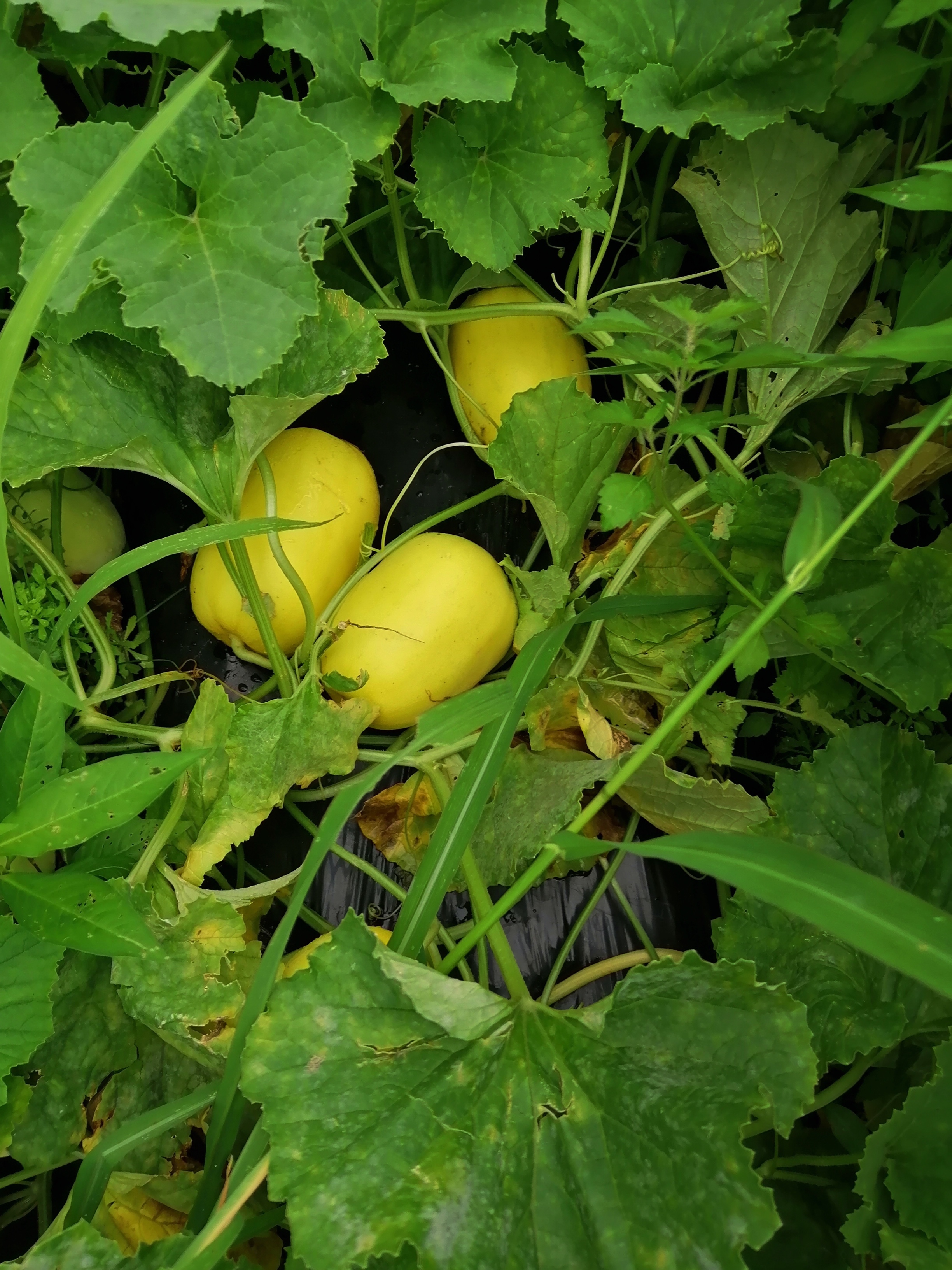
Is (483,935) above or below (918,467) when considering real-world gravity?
below

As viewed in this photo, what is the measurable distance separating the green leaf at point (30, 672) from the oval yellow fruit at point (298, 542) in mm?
301

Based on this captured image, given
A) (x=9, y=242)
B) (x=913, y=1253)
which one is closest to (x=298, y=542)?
(x=9, y=242)

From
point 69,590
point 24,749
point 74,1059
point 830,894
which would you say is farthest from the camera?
point 69,590

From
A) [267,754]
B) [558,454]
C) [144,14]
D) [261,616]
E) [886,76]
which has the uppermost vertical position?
[144,14]

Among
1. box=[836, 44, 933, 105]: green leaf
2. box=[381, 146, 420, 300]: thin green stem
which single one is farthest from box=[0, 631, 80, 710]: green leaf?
box=[836, 44, 933, 105]: green leaf

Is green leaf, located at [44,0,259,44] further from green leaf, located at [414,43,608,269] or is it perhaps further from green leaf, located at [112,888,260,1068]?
green leaf, located at [112,888,260,1068]

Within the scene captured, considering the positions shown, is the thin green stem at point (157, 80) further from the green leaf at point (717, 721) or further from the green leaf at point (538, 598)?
the green leaf at point (717, 721)

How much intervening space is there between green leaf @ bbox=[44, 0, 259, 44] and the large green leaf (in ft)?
0.83

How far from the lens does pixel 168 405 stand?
995 mm

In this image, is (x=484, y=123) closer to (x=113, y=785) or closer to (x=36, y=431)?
(x=36, y=431)

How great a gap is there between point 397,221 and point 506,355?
0.67 feet

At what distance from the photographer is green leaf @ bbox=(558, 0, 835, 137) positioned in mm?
903

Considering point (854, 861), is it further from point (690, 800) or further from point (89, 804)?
point (89, 804)

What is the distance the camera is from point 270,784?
39.3 inches
